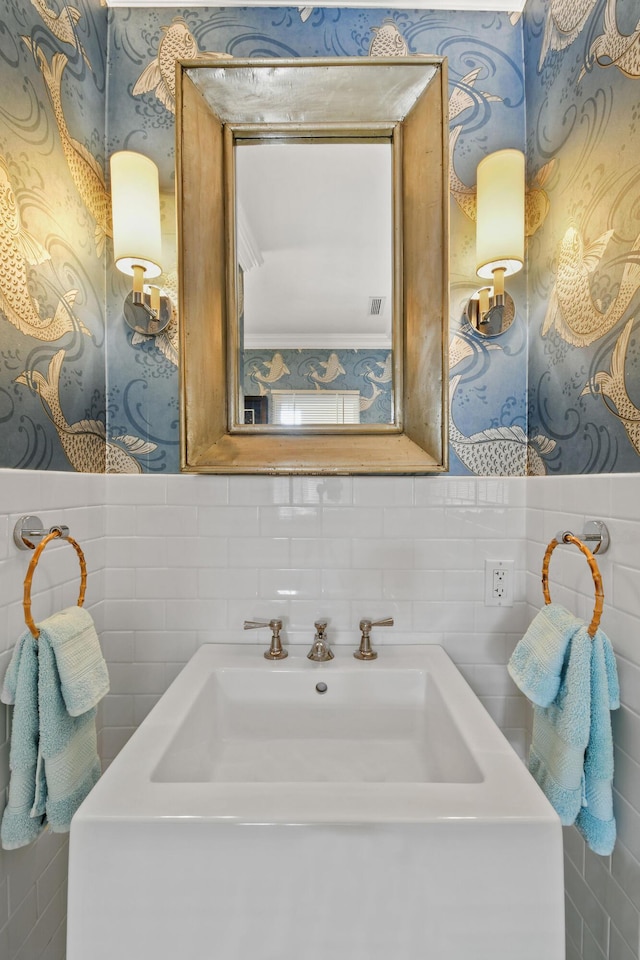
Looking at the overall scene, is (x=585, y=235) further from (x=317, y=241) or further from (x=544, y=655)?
(x=544, y=655)

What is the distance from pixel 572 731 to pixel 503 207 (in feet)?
3.41

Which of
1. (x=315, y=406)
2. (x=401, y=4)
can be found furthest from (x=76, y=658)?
(x=401, y=4)

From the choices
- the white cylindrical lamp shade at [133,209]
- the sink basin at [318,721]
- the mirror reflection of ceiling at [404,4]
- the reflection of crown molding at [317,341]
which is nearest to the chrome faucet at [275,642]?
the sink basin at [318,721]

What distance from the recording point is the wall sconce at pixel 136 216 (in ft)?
3.55

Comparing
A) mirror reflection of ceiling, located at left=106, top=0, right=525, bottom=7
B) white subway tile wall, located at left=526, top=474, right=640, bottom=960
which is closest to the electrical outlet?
white subway tile wall, located at left=526, top=474, right=640, bottom=960

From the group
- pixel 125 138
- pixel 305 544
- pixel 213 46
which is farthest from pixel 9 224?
pixel 305 544

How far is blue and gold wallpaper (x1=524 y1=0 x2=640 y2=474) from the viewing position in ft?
2.60

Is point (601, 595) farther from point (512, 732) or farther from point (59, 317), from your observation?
point (59, 317)

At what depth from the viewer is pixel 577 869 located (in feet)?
3.07

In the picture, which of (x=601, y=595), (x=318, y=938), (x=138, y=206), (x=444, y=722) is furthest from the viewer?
(x=138, y=206)

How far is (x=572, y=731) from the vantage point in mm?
752

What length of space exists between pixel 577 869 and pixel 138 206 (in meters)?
1.65

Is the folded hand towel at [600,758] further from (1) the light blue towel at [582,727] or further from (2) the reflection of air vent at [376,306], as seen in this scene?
(2) the reflection of air vent at [376,306]

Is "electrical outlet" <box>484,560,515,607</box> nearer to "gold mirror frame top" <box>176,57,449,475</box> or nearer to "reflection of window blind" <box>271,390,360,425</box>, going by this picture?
"gold mirror frame top" <box>176,57,449,475</box>
